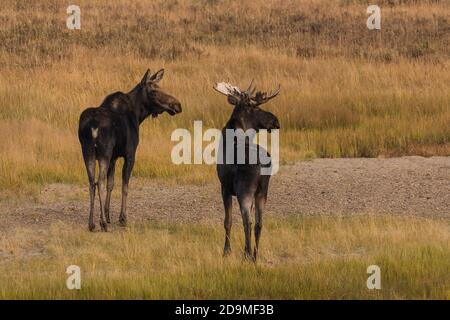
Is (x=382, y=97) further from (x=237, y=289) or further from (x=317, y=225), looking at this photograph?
(x=237, y=289)

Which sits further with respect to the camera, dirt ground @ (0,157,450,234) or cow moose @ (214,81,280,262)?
dirt ground @ (0,157,450,234)

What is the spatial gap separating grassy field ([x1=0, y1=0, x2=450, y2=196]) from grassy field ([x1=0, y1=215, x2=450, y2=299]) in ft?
11.4

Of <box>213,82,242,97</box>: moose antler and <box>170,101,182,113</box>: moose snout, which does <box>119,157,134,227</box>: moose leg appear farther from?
<box>213,82,242,97</box>: moose antler

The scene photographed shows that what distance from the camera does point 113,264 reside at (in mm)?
12406

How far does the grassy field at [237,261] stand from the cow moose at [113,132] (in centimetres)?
53

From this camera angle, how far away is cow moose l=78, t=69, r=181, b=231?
14.1 meters

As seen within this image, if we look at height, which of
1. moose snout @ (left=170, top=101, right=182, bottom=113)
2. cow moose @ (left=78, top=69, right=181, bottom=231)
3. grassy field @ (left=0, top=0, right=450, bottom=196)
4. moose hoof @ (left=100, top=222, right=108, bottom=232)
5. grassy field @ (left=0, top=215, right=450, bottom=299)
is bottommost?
grassy field @ (left=0, top=215, right=450, bottom=299)

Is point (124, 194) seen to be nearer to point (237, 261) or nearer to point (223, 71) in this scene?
point (237, 261)

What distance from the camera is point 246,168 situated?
1177 cm

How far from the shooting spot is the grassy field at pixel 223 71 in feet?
63.6

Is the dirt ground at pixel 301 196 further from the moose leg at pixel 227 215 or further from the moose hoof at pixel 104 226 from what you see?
the moose leg at pixel 227 215

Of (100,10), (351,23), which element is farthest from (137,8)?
(351,23)

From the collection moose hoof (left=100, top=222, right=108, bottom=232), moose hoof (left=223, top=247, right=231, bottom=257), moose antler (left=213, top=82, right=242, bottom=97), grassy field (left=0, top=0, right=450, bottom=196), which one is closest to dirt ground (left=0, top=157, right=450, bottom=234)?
moose hoof (left=100, top=222, right=108, bottom=232)

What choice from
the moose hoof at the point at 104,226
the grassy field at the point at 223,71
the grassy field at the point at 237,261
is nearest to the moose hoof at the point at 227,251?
the grassy field at the point at 237,261
